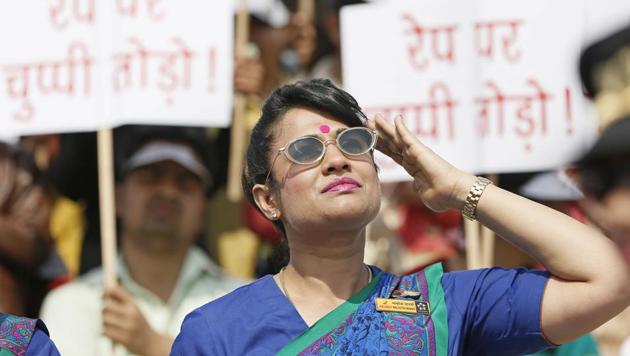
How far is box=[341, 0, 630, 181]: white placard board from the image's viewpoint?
4.65 meters

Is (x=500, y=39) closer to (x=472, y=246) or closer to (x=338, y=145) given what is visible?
(x=472, y=246)

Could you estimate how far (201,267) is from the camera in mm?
4730

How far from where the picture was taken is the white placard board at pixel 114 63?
4.67m

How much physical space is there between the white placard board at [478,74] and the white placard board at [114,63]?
0.55 metres

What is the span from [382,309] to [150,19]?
8.38 ft

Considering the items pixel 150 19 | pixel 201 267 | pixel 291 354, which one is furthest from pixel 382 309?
pixel 150 19

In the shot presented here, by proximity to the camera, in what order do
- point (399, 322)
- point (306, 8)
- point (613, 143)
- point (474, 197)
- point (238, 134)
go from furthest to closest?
point (306, 8) < point (238, 134) < point (474, 197) < point (399, 322) < point (613, 143)

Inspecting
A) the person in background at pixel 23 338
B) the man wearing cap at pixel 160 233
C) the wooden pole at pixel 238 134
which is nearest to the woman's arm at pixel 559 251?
the person in background at pixel 23 338

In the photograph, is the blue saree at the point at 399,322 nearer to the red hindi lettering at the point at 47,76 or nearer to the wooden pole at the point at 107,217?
the wooden pole at the point at 107,217

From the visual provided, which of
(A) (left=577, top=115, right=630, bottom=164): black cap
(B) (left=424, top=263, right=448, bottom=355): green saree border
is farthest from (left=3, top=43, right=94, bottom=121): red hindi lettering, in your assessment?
(A) (left=577, top=115, right=630, bottom=164): black cap

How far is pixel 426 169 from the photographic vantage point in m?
2.78

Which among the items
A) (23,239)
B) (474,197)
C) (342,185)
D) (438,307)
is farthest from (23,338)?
(23,239)

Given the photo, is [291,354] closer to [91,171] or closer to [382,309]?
[382,309]

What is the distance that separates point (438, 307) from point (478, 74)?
7.40 ft
